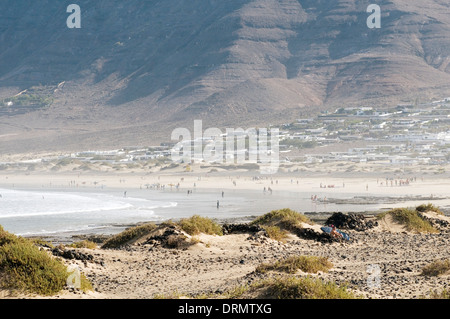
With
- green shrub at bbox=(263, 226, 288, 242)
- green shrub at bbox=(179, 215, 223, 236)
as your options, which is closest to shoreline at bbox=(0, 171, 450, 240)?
green shrub at bbox=(179, 215, 223, 236)

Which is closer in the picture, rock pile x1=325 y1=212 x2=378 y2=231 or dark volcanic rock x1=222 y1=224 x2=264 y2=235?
dark volcanic rock x1=222 y1=224 x2=264 y2=235

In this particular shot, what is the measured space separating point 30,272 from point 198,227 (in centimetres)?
983

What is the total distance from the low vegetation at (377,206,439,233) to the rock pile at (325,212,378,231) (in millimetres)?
1019

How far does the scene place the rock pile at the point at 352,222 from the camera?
84.8 ft

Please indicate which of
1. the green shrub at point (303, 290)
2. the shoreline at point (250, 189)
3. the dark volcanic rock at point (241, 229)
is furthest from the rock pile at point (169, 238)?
the shoreline at point (250, 189)

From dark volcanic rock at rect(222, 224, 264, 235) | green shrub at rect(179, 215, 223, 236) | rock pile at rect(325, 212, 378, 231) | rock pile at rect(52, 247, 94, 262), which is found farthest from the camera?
rock pile at rect(325, 212, 378, 231)

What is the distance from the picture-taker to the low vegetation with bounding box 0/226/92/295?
12.4 meters

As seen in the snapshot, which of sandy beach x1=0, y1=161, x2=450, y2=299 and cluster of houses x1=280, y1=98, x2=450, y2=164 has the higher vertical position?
cluster of houses x1=280, y1=98, x2=450, y2=164

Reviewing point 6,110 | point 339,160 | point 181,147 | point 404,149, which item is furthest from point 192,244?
point 6,110

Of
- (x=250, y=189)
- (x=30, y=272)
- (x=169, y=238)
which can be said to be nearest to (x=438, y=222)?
(x=169, y=238)

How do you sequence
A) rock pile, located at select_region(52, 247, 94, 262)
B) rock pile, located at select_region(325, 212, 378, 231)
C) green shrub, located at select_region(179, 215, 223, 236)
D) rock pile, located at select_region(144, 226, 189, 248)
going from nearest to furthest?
rock pile, located at select_region(52, 247, 94, 262), rock pile, located at select_region(144, 226, 189, 248), green shrub, located at select_region(179, 215, 223, 236), rock pile, located at select_region(325, 212, 378, 231)

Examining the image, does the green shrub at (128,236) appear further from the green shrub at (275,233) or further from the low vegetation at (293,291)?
the low vegetation at (293,291)

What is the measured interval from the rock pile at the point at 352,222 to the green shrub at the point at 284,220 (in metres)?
2.08

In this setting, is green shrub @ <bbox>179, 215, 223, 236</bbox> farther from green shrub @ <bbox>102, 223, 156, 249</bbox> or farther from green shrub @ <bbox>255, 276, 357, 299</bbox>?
green shrub @ <bbox>255, 276, 357, 299</bbox>
